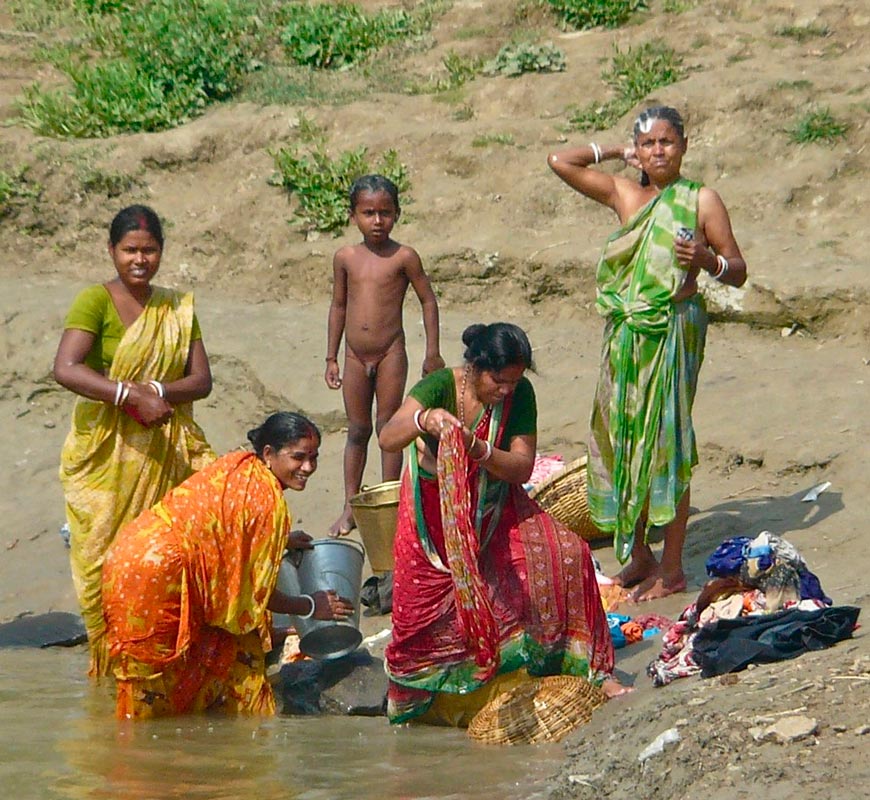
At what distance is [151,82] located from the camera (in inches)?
512

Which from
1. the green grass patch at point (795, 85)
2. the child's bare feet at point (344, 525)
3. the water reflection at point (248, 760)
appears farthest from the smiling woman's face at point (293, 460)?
the green grass patch at point (795, 85)

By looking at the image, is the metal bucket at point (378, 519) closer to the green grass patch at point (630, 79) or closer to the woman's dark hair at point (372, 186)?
the woman's dark hair at point (372, 186)

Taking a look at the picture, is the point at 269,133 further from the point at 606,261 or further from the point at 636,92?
the point at 606,261

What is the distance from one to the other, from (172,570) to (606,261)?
2.28m

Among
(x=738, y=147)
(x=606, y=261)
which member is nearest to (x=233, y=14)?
(x=738, y=147)

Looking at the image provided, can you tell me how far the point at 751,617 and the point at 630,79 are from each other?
6.86 m

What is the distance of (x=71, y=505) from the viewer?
6.55 metres

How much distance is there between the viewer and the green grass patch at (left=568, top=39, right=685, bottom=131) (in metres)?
11.6

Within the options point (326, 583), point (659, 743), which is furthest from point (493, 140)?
point (659, 743)

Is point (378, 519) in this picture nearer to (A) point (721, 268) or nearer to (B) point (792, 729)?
(A) point (721, 268)

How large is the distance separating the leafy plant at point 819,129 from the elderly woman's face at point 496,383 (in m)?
5.94

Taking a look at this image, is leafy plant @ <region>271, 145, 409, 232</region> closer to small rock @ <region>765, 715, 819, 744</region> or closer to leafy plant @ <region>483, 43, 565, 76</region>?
leafy plant @ <region>483, 43, 565, 76</region>

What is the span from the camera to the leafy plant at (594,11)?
502 inches

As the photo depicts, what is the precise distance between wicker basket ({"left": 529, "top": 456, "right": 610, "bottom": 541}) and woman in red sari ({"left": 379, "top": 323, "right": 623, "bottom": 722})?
1.45 metres
